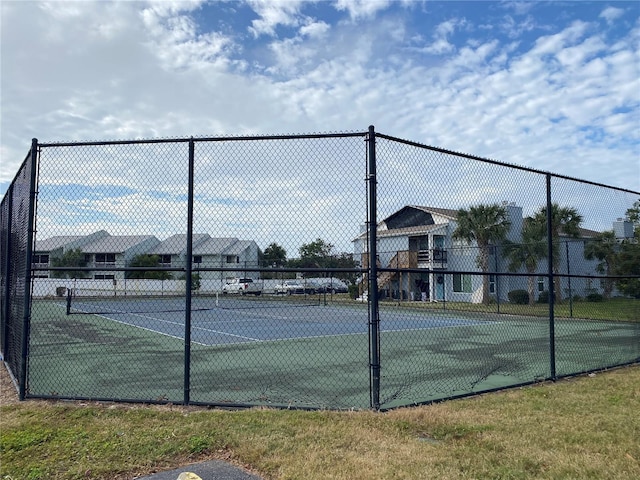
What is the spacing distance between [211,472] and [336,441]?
3.66 ft

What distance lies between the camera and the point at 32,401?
5.29 meters

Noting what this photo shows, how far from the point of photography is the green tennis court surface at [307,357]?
613cm

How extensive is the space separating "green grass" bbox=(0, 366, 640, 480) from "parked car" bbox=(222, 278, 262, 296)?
9643 mm

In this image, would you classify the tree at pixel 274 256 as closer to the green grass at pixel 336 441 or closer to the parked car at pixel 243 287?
the green grass at pixel 336 441

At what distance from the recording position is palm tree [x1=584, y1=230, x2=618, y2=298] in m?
10.2

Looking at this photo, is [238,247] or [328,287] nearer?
[238,247]

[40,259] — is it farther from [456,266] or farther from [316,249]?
[456,266]

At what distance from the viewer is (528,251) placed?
14.3m

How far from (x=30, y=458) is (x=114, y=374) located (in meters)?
3.66

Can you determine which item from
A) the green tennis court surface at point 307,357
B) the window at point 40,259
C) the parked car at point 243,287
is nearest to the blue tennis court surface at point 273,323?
the green tennis court surface at point 307,357

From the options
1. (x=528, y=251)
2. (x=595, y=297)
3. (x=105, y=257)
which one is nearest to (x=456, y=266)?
(x=528, y=251)

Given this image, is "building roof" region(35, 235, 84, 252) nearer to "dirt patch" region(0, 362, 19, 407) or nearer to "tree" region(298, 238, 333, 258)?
"dirt patch" region(0, 362, 19, 407)

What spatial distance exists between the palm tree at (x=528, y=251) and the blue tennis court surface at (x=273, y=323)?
2399 mm

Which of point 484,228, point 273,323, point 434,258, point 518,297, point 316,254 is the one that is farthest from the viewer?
point 273,323
